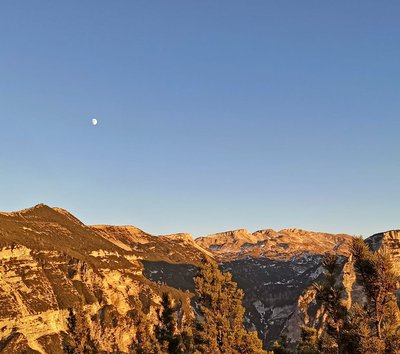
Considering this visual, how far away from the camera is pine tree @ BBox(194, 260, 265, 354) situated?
57.4 meters

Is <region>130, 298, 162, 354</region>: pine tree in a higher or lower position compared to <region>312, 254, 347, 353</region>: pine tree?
lower

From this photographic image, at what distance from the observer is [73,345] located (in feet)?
219

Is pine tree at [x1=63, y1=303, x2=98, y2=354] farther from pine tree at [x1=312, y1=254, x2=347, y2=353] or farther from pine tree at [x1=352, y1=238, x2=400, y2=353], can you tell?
pine tree at [x1=352, y1=238, x2=400, y2=353]

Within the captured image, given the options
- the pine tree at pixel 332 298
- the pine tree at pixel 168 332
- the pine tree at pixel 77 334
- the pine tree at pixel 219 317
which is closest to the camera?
the pine tree at pixel 332 298

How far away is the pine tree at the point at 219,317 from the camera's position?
57.4 m

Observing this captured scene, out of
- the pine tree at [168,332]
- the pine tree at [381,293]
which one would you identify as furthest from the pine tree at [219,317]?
the pine tree at [381,293]

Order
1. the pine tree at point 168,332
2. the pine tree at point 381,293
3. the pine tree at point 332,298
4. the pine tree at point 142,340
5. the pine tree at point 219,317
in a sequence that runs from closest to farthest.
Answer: the pine tree at point 381,293 → the pine tree at point 332,298 → the pine tree at point 219,317 → the pine tree at point 142,340 → the pine tree at point 168,332

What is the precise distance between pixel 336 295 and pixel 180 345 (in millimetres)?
37639

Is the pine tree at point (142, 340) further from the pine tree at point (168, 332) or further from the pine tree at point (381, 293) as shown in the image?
the pine tree at point (381, 293)

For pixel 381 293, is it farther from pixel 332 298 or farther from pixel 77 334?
pixel 77 334

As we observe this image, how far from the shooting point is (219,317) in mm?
57844

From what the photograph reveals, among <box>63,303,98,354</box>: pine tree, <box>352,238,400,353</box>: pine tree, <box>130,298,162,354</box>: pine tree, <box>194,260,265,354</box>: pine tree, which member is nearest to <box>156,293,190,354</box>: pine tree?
<box>130,298,162,354</box>: pine tree

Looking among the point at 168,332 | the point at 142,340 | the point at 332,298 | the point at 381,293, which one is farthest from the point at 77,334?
the point at 381,293

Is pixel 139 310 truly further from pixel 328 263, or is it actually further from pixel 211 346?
pixel 328 263
